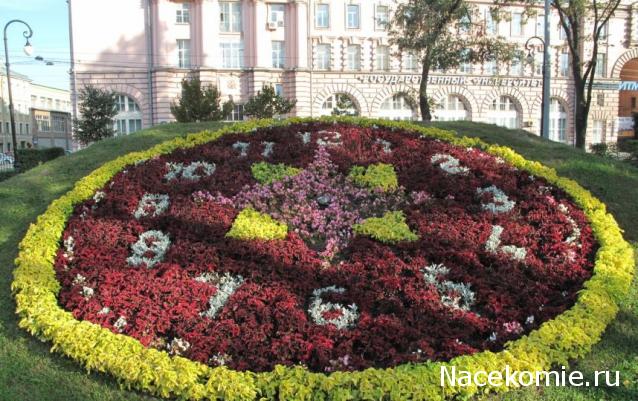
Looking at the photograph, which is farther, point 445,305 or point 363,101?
point 363,101

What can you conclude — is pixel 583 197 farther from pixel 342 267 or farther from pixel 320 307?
pixel 320 307

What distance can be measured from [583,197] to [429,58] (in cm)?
1277

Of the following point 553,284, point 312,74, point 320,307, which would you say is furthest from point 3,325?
point 312,74

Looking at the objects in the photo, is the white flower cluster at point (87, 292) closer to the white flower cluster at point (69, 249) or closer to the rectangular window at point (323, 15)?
the white flower cluster at point (69, 249)

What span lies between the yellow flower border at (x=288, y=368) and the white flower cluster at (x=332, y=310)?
939 millimetres

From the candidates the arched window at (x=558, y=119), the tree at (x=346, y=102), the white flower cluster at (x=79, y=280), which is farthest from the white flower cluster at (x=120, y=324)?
the arched window at (x=558, y=119)

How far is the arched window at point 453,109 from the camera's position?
1853 inches

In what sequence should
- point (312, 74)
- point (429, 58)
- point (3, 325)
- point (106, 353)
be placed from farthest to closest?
point (312, 74)
point (429, 58)
point (3, 325)
point (106, 353)

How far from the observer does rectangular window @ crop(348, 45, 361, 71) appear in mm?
45562

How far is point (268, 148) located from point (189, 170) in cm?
154

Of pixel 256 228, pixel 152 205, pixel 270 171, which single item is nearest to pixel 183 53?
pixel 270 171

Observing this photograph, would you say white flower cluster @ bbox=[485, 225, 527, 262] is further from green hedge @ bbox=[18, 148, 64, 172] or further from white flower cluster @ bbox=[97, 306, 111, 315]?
green hedge @ bbox=[18, 148, 64, 172]

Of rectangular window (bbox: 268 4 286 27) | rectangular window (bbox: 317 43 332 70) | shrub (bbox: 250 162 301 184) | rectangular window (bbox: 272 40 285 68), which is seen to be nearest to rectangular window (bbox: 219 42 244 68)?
rectangular window (bbox: 272 40 285 68)

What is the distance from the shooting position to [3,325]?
5887mm
